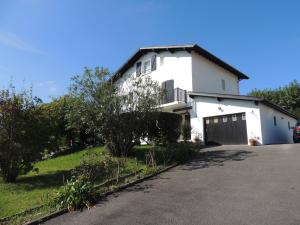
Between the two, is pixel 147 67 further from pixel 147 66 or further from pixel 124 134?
pixel 124 134

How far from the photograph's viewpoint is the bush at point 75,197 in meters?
8.02

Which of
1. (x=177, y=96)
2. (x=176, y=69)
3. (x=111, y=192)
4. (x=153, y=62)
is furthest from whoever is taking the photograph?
(x=153, y=62)

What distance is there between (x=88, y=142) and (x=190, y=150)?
1088 cm

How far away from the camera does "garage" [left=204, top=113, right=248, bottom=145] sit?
1942 centimetres

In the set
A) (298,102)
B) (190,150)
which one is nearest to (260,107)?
(190,150)

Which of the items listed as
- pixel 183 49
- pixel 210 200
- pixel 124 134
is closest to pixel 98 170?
pixel 124 134

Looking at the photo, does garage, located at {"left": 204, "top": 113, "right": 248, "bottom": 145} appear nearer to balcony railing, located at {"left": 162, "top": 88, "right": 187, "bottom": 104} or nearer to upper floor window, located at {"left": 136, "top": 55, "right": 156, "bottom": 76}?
balcony railing, located at {"left": 162, "top": 88, "right": 187, "bottom": 104}

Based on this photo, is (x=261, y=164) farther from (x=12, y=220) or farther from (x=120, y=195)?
(x=12, y=220)

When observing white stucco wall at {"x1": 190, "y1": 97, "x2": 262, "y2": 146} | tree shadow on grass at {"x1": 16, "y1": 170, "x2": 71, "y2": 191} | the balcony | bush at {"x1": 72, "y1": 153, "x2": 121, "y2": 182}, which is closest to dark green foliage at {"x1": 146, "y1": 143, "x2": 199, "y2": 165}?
bush at {"x1": 72, "y1": 153, "x2": 121, "y2": 182}

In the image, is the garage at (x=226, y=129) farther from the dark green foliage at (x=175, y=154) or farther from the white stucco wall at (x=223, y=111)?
the dark green foliage at (x=175, y=154)

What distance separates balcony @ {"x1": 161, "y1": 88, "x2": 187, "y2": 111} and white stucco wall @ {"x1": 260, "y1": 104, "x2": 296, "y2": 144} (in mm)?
5982

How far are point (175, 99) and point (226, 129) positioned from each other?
16.5 ft

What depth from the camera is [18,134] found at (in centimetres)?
1171

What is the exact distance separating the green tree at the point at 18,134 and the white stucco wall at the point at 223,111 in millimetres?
12178
